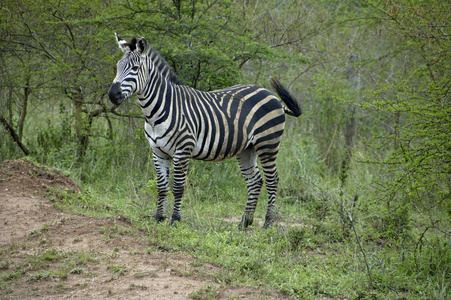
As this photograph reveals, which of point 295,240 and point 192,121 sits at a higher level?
point 192,121

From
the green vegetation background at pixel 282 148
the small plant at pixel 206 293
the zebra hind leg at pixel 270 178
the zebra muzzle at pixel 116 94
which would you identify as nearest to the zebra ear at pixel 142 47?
the zebra muzzle at pixel 116 94

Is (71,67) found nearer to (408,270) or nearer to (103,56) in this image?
(103,56)

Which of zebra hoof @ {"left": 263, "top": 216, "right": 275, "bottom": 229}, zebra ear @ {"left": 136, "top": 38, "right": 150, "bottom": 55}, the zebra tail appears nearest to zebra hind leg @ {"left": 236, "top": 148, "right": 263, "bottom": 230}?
→ zebra hoof @ {"left": 263, "top": 216, "right": 275, "bottom": 229}

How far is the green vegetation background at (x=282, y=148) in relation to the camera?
5.64 meters

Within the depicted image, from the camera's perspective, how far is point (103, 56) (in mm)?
10000

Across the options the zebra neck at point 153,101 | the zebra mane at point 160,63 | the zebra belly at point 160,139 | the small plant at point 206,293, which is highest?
the zebra mane at point 160,63

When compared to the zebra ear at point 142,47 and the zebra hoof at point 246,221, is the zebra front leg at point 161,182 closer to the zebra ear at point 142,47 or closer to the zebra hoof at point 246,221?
the zebra hoof at point 246,221

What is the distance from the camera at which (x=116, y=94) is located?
21.1 ft

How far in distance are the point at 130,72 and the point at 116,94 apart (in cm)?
45

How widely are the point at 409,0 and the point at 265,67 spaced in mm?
4113

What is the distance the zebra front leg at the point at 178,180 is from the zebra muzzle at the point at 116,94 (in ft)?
3.98

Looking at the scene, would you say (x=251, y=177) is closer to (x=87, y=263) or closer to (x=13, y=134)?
(x=87, y=263)

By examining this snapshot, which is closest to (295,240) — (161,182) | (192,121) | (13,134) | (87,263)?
(161,182)

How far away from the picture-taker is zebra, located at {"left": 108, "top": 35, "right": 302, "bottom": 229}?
6902 millimetres
